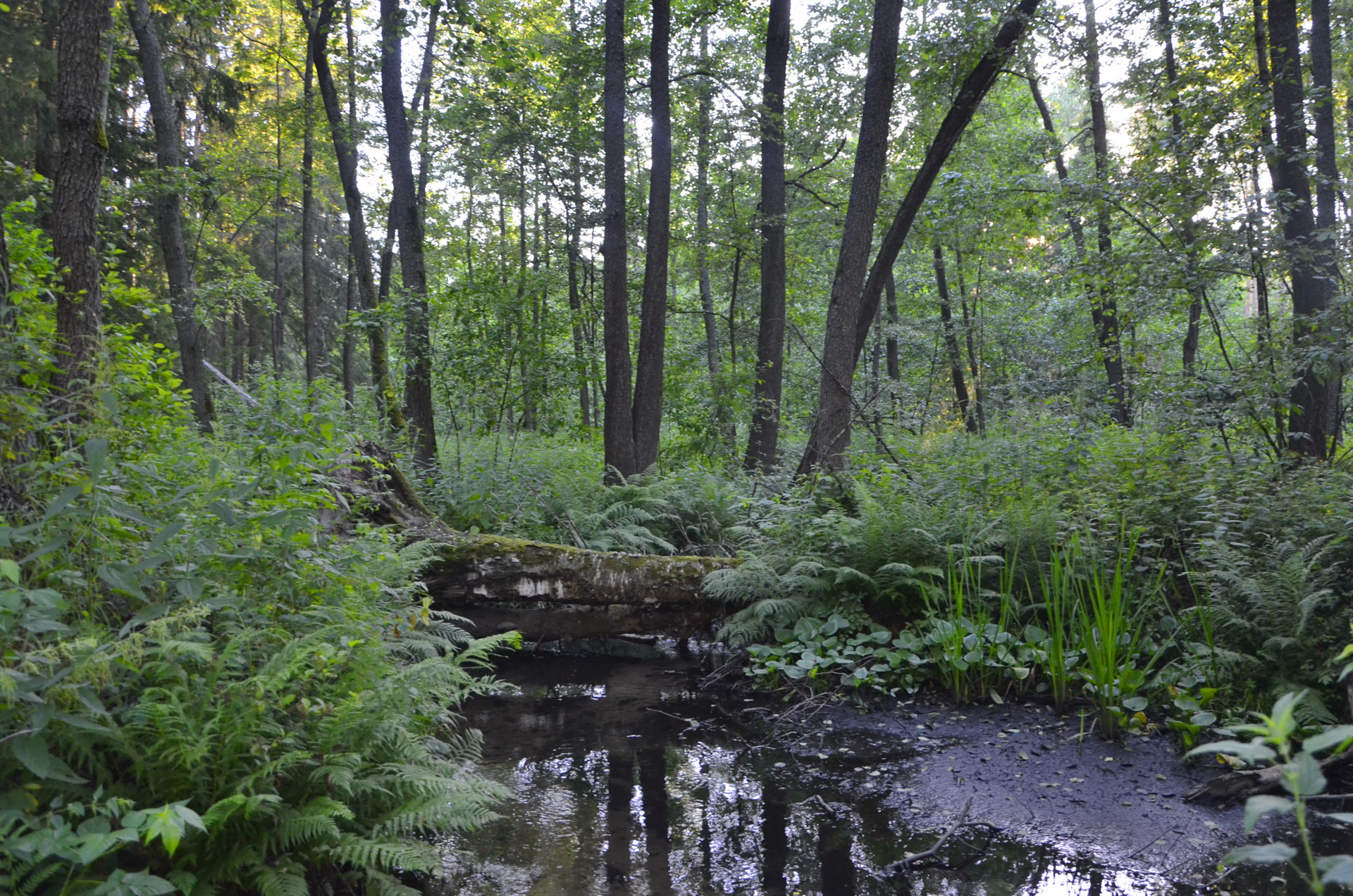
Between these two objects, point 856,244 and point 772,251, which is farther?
point 772,251

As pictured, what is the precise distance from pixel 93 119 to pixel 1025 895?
21.5 feet

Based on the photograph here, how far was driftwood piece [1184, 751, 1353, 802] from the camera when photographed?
3.70m

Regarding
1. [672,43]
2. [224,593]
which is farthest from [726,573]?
[672,43]

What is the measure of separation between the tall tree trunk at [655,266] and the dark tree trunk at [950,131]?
9.73ft

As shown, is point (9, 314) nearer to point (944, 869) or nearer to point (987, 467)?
point (944, 869)

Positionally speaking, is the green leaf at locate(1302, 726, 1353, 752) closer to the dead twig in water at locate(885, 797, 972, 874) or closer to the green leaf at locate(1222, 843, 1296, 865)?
the green leaf at locate(1222, 843, 1296, 865)

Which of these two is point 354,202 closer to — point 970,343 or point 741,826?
point 741,826

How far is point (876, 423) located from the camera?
9844 millimetres

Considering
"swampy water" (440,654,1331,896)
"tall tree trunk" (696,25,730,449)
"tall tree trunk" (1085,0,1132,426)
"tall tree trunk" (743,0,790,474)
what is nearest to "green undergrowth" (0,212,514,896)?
"swampy water" (440,654,1331,896)

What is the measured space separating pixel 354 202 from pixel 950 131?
9503mm

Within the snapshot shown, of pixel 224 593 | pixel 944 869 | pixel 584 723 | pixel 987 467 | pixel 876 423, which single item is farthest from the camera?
pixel 876 423

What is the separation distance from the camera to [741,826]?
397 centimetres

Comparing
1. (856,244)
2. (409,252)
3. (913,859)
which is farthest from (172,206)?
(913,859)

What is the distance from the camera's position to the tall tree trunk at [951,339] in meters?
18.9
